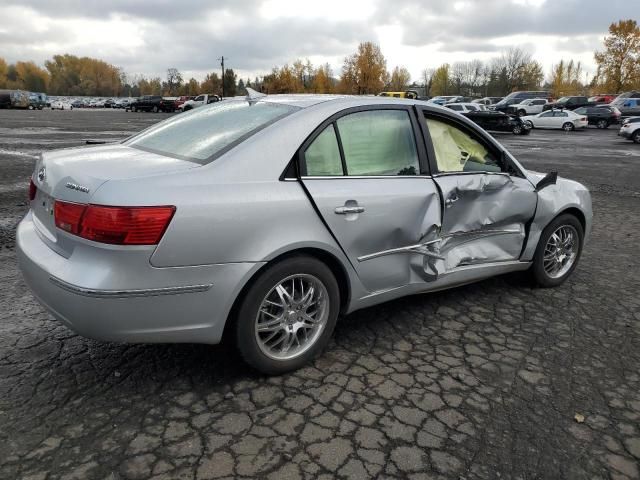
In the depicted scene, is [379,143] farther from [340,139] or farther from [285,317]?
[285,317]

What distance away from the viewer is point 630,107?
36.2 metres

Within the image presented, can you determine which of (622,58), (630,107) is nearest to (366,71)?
(622,58)

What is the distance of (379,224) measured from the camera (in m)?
3.17

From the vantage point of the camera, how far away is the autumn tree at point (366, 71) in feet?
242

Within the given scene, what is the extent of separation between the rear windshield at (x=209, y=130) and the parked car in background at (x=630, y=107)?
39376mm

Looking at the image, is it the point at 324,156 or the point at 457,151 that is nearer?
the point at 324,156

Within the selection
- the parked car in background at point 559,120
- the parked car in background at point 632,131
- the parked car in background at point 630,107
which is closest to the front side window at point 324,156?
the parked car in background at point 632,131

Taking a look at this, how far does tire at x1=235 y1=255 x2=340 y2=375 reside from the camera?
275 cm

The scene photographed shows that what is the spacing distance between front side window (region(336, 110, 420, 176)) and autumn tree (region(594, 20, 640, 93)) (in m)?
68.5

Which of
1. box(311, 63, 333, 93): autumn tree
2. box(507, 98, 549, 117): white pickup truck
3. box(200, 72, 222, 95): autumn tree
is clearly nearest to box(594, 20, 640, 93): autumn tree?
box(507, 98, 549, 117): white pickup truck

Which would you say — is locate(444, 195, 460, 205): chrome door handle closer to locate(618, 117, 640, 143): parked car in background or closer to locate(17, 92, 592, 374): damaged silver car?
locate(17, 92, 592, 374): damaged silver car

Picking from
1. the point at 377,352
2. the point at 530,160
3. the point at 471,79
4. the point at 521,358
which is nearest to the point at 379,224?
the point at 377,352

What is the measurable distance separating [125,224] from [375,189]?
149 centimetres

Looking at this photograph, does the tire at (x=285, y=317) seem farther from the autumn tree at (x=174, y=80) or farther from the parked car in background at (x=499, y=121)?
the autumn tree at (x=174, y=80)
